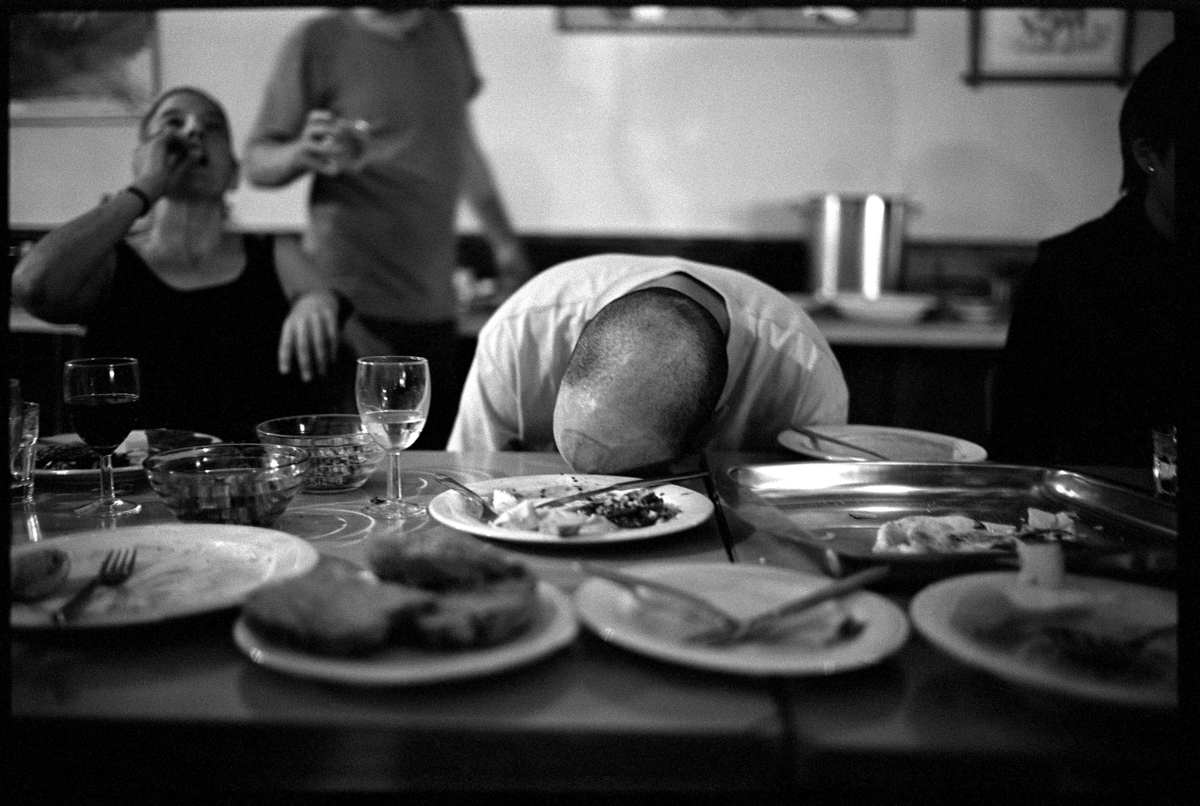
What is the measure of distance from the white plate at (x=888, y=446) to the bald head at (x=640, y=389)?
0.17 m

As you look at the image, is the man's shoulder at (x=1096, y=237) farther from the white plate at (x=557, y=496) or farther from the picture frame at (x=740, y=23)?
the picture frame at (x=740, y=23)

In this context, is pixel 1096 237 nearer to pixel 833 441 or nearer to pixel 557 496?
pixel 833 441

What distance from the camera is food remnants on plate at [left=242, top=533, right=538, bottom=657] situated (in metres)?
0.68

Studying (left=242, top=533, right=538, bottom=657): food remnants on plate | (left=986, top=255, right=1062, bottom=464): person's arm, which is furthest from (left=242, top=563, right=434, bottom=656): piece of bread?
(left=986, top=255, right=1062, bottom=464): person's arm

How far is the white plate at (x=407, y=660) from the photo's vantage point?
→ 2.11ft

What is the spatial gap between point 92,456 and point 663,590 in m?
0.96

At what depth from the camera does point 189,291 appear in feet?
7.58

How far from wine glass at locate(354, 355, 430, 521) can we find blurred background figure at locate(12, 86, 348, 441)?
1.03m

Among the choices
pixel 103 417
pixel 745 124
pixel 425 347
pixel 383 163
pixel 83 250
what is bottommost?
pixel 425 347

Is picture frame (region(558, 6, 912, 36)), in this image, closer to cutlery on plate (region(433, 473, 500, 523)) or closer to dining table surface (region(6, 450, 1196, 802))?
cutlery on plate (region(433, 473, 500, 523))

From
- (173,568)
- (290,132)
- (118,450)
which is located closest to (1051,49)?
(290,132)

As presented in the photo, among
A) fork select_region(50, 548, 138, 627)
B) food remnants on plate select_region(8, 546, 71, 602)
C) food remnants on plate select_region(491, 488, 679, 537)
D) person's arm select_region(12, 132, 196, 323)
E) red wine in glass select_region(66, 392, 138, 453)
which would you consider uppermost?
person's arm select_region(12, 132, 196, 323)

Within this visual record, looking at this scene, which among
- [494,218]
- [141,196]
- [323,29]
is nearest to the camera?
[141,196]

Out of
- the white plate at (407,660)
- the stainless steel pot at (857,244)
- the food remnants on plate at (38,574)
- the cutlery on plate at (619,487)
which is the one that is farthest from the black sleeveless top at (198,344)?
the stainless steel pot at (857,244)
